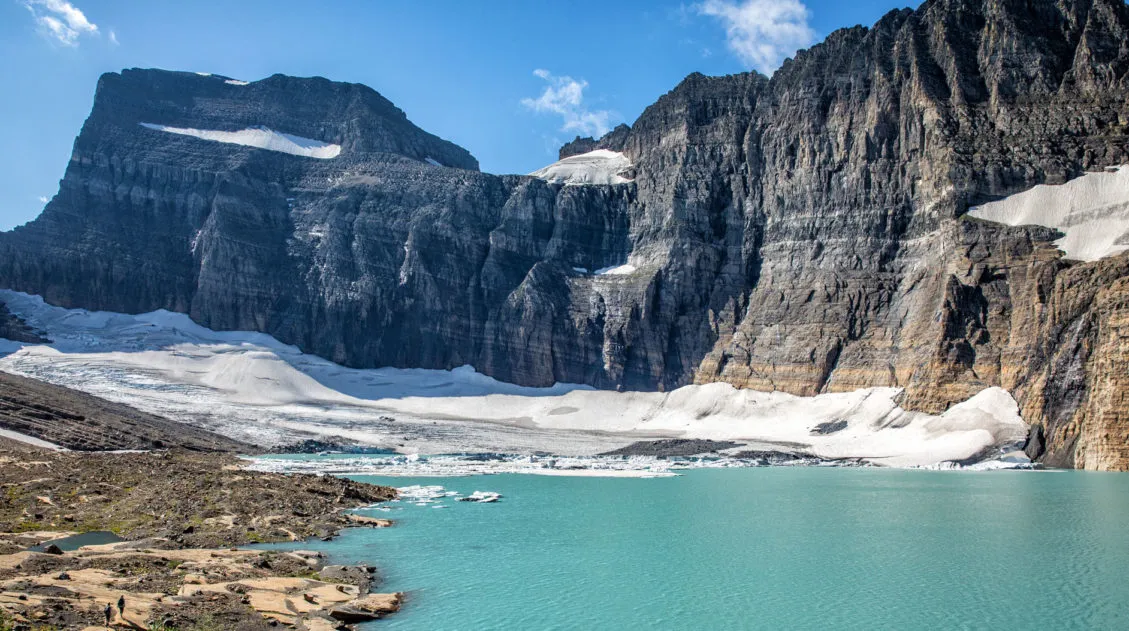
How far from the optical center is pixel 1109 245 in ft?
233

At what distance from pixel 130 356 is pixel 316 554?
96654mm

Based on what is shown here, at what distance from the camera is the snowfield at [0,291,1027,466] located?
74.7m

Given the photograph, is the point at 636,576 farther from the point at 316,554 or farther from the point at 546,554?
the point at 316,554

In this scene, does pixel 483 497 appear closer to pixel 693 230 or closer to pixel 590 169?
pixel 693 230

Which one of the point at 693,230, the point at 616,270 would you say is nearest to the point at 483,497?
the point at 693,230

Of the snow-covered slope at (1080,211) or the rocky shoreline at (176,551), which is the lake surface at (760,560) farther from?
the snow-covered slope at (1080,211)

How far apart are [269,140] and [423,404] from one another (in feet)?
206

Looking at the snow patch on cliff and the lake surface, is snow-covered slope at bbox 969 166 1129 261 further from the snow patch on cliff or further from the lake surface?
the snow patch on cliff

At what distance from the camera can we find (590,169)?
13400 centimetres

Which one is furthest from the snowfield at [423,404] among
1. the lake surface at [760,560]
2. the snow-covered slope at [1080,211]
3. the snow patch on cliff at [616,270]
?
the lake surface at [760,560]

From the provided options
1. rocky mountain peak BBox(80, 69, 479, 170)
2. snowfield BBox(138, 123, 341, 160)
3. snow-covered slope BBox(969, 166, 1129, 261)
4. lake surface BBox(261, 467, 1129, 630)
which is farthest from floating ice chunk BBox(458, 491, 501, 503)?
snowfield BBox(138, 123, 341, 160)

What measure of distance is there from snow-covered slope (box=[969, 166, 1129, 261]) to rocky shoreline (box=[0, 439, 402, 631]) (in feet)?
211

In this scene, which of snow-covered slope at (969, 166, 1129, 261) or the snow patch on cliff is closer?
snow-covered slope at (969, 166, 1129, 261)

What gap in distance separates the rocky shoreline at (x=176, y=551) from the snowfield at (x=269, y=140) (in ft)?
346
